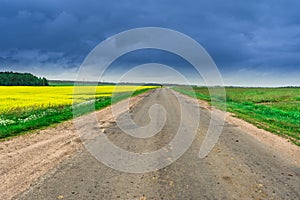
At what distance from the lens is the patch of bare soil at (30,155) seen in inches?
216

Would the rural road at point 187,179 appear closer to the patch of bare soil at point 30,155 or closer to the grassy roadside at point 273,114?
the patch of bare soil at point 30,155

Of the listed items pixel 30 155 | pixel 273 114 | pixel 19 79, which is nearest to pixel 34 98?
pixel 273 114

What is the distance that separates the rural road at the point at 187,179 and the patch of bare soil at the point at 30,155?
0.27 metres

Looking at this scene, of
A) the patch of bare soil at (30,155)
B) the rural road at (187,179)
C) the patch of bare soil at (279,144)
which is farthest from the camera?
the patch of bare soil at (279,144)

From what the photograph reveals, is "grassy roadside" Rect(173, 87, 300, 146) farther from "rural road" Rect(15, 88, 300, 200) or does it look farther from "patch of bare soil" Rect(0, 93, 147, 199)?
"patch of bare soil" Rect(0, 93, 147, 199)

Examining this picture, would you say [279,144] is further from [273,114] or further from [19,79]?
[19,79]

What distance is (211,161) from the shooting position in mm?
7078

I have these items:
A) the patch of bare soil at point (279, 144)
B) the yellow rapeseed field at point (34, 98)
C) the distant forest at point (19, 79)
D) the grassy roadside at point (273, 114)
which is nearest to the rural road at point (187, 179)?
the patch of bare soil at point (279, 144)

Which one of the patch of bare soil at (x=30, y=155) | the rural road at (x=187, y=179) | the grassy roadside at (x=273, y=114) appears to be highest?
the rural road at (x=187, y=179)

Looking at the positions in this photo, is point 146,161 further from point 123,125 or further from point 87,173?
point 123,125

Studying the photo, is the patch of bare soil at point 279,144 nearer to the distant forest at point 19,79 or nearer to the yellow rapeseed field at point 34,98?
the yellow rapeseed field at point 34,98

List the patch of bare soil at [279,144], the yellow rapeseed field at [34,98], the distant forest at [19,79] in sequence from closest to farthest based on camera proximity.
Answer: the patch of bare soil at [279,144] < the yellow rapeseed field at [34,98] < the distant forest at [19,79]

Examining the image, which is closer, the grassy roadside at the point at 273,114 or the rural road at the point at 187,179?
the rural road at the point at 187,179

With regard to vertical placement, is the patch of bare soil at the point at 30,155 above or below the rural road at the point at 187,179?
below
